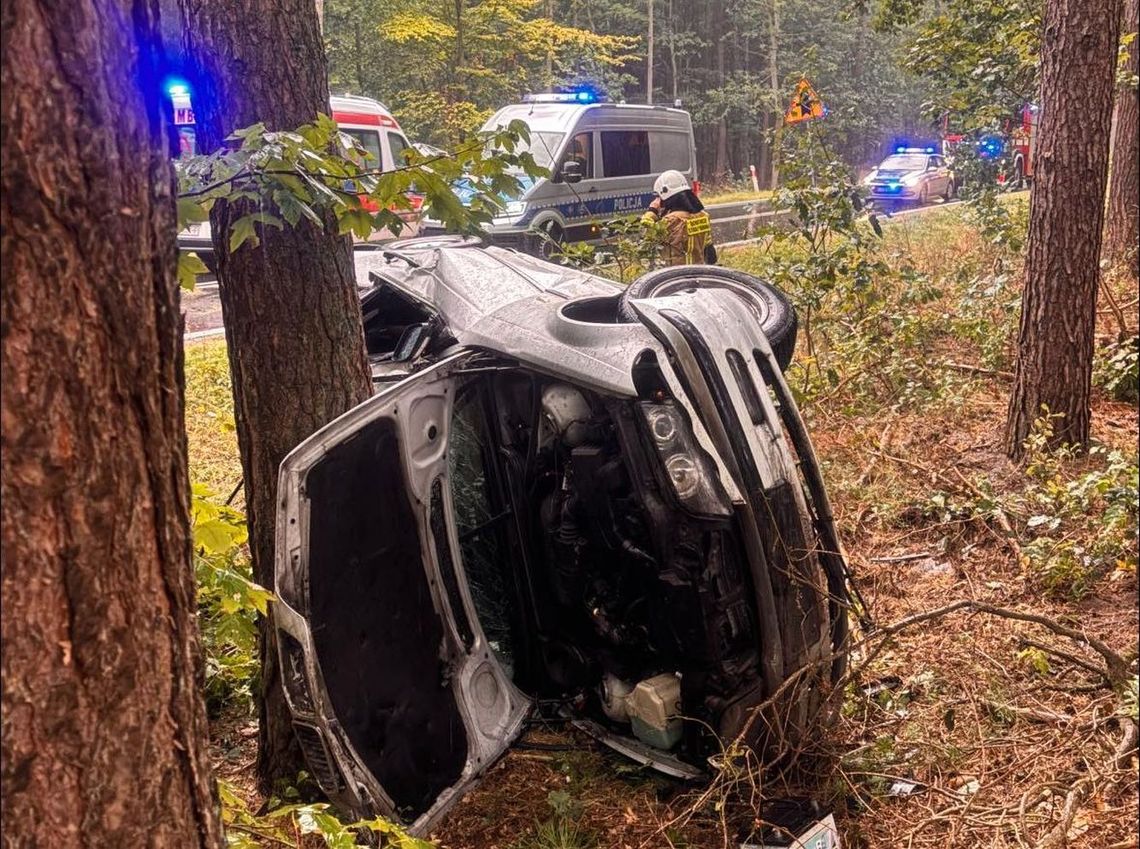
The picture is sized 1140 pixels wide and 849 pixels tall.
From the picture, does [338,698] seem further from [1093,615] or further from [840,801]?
[1093,615]

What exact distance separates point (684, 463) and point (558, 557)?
27.6 inches

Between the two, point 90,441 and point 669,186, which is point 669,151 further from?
point 90,441

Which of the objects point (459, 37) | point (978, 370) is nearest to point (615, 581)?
point (978, 370)

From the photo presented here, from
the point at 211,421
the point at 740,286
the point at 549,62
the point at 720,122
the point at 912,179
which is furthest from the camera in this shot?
the point at 720,122

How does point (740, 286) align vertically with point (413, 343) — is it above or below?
above

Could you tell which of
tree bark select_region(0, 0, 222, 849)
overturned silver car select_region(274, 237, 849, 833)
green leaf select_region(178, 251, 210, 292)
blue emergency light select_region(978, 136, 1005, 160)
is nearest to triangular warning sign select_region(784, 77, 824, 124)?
blue emergency light select_region(978, 136, 1005, 160)

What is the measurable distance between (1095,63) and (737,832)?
413cm

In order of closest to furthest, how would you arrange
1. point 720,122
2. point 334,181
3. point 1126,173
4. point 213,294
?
1. point 334,181
2. point 1126,173
3. point 213,294
4. point 720,122

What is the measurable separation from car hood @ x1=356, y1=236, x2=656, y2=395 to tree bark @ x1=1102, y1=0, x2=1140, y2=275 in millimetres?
6242

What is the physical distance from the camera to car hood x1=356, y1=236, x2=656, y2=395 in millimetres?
2947

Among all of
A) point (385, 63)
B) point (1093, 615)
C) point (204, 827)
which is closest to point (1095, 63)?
point (1093, 615)

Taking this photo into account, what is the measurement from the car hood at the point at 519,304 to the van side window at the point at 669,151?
11741 mm

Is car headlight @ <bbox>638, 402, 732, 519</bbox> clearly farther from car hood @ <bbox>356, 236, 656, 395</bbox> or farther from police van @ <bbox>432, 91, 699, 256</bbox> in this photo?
police van @ <bbox>432, 91, 699, 256</bbox>

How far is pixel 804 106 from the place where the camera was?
7.43 m
